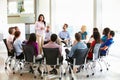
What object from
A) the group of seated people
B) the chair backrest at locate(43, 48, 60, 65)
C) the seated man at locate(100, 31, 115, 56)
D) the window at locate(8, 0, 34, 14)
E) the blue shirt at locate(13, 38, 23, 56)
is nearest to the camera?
the chair backrest at locate(43, 48, 60, 65)

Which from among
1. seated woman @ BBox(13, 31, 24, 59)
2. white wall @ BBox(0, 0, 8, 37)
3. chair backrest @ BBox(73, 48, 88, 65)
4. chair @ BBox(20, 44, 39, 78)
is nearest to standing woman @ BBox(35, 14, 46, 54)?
seated woman @ BBox(13, 31, 24, 59)

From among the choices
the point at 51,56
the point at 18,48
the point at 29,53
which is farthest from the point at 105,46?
the point at 18,48

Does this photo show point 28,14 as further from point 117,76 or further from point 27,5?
point 117,76

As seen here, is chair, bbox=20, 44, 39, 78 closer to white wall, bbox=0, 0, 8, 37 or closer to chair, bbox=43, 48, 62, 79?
chair, bbox=43, 48, 62, 79

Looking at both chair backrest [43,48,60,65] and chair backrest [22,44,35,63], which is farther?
chair backrest [22,44,35,63]

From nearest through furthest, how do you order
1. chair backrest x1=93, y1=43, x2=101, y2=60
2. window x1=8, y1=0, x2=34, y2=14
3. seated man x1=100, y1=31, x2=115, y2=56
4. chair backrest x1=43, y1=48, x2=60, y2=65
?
chair backrest x1=43, y1=48, x2=60, y2=65 < chair backrest x1=93, y1=43, x2=101, y2=60 < seated man x1=100, y1=31, x2=115, y2=56 < window x1=8, y1=0, x2=34, y2=14

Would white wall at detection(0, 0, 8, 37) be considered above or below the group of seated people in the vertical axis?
above

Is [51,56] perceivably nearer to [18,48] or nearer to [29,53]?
[29,53]

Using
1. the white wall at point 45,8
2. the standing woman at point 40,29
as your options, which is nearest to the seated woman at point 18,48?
the standing woman at point 40,29

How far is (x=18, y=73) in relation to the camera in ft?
19.1

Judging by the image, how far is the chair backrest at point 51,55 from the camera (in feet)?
15.6

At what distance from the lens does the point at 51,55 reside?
483cm

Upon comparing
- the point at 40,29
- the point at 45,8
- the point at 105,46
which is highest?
the point at 45,8

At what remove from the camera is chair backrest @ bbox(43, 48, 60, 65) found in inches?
188
